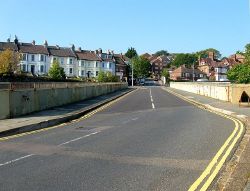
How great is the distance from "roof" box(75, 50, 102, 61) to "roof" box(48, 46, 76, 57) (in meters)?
3.04

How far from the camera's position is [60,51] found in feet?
441

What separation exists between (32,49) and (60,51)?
441 inches

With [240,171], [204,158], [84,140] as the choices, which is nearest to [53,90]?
[84,140]

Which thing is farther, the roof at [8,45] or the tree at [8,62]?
the roof at [8,45]

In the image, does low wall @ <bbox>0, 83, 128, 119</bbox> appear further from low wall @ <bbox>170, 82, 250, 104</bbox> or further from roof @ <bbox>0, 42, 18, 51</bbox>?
roof @ <bbox>0, 42, 18, 51</bbox>

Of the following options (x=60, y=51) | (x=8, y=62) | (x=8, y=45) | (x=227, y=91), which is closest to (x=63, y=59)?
(x=60, y=51)

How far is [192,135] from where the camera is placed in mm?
15445

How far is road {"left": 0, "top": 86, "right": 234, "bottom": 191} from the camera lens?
27.9 ft

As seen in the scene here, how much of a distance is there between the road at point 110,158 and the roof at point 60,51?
116 m

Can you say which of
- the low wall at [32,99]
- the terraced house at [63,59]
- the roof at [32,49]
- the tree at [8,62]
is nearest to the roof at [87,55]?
the terraced house at [63,59]

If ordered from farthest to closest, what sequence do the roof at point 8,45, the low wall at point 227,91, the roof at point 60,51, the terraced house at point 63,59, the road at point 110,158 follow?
the roof at point 60,51, the terraced house at point 63,59, the roof at point 8,45, the low wall at point 227,91, the road at point 110,158

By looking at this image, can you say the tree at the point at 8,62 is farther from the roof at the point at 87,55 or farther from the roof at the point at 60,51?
the roof at the point at 87,55

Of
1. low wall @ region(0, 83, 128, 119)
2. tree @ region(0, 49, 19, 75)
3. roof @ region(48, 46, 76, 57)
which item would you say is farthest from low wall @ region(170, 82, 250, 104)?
roof @ region(48, 46, 76, 57)

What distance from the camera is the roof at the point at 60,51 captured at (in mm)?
131875
